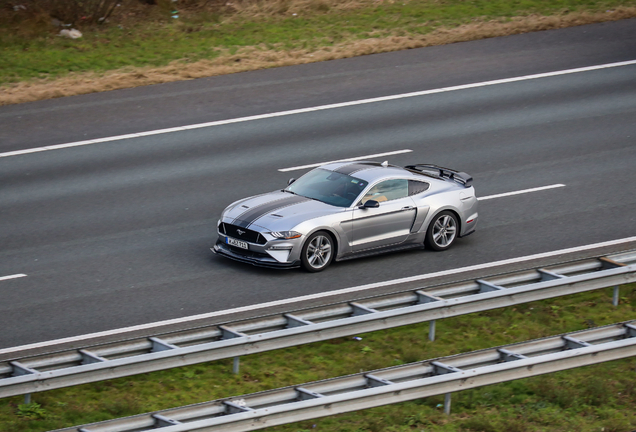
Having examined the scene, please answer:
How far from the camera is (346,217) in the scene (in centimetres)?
1365

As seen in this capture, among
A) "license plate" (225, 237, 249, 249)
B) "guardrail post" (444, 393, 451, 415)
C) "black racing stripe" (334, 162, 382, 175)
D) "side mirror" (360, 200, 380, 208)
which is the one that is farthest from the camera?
"black racing stripe" (334, 162, 382, 175)

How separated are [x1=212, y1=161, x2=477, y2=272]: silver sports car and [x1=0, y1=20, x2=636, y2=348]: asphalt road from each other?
281 mm

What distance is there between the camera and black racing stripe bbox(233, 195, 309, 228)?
13539mm

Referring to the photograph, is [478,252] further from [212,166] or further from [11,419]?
[11,419]

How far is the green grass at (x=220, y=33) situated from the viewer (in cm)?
2289

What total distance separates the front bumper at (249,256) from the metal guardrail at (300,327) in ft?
8.60

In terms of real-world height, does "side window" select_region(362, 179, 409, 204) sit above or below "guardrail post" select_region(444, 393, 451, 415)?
above

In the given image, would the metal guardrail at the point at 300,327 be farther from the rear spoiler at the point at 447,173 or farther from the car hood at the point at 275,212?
the rear spoiler at the point at 447,173

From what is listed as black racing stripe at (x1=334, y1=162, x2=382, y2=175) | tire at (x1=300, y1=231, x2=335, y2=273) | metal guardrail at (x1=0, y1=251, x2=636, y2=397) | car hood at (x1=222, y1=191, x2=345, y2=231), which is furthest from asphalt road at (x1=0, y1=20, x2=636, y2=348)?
metal guardrail at (x1=0, y1=251, x2=636, y2=397)

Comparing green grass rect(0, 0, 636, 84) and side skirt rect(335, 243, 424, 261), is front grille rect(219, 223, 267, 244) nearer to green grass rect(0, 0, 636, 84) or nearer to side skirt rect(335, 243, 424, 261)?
side skirt rect(335, 243, 424, 261)

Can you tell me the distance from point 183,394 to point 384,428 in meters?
2.19

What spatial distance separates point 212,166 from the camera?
1777cm

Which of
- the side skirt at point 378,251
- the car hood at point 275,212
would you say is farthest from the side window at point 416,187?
the car hood at point 275,212

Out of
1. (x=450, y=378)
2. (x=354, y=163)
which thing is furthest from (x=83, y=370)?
(x=354, y=163)
